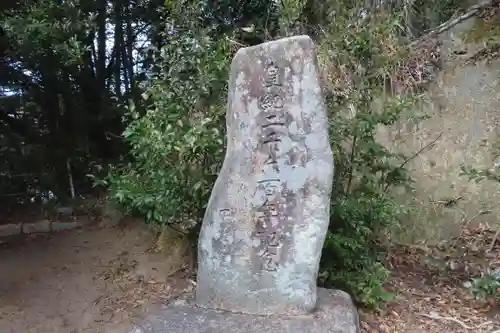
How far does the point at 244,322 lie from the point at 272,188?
0.68 metres

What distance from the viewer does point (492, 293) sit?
326 centimetres

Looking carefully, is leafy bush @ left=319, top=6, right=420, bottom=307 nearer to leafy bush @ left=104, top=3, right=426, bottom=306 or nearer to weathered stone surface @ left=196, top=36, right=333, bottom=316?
leafy bush @ left=104, top=3, right=426, bottom=306

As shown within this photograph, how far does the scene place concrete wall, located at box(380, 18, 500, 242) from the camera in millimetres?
4449

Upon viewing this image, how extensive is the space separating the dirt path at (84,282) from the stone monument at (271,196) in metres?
1.18

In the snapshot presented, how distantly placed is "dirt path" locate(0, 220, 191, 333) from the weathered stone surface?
3.96 ft

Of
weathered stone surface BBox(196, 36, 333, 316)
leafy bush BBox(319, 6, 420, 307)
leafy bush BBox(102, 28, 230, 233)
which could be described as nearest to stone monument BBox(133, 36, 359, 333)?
weathered stone surface BBox(196, 36, 333, 316)

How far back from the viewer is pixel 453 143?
15.1ft

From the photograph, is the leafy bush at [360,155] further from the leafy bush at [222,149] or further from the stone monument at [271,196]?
the stone monument at [271,196]

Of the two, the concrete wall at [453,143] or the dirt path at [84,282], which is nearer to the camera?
the dirt path at [84,282]

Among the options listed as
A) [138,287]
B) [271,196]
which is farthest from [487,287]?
[138,287]

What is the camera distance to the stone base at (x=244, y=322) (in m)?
2.45

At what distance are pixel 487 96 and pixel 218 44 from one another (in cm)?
259

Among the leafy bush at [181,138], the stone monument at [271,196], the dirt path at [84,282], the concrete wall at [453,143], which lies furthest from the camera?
the concrete wall at [453,143]

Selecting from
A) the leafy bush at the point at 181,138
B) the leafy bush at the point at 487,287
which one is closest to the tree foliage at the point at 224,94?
the leafy bush at the point at 181,138
